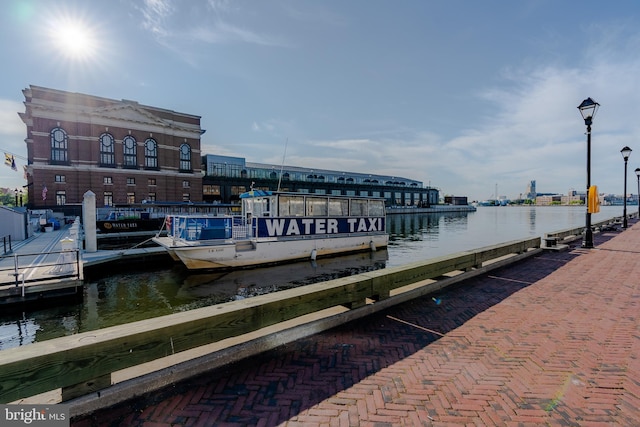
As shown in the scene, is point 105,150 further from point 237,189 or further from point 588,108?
point 588,108

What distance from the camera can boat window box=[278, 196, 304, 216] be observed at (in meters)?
18.1

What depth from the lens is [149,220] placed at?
3122 cm

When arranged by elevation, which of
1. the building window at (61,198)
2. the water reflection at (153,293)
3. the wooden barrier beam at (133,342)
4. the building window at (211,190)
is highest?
the building window at (211,190)

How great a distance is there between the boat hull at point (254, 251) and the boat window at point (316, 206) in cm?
164

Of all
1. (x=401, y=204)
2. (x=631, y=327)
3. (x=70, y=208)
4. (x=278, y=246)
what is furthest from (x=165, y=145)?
(x=401, y=204)

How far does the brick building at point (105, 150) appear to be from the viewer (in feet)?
157

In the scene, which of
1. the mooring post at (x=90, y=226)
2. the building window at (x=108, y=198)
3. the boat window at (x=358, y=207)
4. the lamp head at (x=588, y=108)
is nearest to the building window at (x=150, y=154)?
the building window at (x=108, y=198)

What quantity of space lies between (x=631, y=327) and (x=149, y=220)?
112 ft

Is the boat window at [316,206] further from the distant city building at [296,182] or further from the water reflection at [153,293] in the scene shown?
the distant city building at [296,182]

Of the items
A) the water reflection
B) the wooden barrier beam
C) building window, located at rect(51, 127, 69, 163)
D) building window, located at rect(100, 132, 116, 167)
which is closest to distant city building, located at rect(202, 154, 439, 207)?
building window, located at rect(100, 132, 116, 167)

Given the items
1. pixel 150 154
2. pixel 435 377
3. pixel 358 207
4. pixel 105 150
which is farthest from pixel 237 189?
pixel 435 377

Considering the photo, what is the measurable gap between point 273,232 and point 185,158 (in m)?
52.2

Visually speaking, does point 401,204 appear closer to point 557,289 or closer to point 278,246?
point 278,246

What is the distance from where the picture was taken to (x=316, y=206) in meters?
19.8
